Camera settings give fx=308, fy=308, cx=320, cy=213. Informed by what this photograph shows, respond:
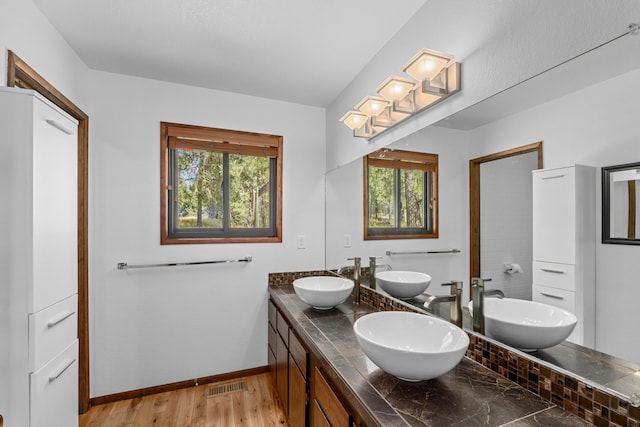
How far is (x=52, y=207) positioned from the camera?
4.40 feet

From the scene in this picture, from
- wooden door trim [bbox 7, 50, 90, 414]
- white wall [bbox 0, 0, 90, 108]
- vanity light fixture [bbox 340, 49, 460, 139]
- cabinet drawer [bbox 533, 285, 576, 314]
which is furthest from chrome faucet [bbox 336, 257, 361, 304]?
white wall [bbox 0, 0, 90, 108]

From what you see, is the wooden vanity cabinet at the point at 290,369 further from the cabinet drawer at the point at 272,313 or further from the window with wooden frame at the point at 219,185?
the window with wooden frame at the point at 219,185

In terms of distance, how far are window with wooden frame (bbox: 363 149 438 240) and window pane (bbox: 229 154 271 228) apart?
1.02 m

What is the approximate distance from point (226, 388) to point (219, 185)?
1.67m

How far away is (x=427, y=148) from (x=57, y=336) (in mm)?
1976

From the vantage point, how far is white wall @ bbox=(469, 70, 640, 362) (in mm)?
825

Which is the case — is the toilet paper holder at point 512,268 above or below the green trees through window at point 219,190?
below

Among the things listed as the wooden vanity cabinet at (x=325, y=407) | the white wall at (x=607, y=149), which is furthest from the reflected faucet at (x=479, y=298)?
the wooden vanity cabinet at (x=325, y=407)

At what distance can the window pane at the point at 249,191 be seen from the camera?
9.01 feet

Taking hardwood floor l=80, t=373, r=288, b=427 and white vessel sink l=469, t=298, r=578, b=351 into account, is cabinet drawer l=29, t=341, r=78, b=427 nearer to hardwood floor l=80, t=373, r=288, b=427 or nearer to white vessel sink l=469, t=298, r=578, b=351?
hardwood floor l=80, t=373, r=288, b=427

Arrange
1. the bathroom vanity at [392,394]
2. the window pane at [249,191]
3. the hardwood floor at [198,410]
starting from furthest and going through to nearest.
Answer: the window pane at [249,191] → the hardwood floor at [198,410] → the bathroom vanity at [392,394]

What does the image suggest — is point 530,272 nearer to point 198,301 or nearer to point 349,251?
point 349,251

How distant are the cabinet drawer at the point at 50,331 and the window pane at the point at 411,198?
179 centimetres

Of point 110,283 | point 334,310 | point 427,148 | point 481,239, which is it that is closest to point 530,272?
point 481,239
